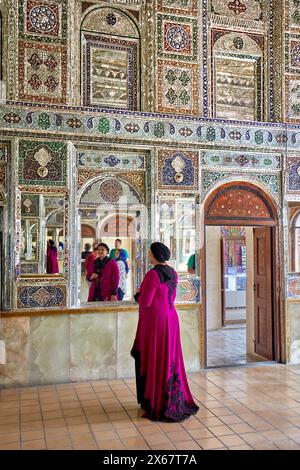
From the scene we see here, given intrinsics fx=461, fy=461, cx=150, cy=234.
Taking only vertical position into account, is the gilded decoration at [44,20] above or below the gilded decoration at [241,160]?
above

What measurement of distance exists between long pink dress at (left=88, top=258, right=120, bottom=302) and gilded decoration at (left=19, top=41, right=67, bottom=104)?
246 centimetres

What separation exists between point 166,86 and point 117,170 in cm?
143

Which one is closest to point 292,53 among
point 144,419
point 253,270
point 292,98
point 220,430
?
point 292,98

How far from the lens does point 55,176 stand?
242 inches

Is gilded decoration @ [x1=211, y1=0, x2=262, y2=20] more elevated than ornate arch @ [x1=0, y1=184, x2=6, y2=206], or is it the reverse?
gilded decoration @ [x1=211, y1=0, x2=262, y2=20]

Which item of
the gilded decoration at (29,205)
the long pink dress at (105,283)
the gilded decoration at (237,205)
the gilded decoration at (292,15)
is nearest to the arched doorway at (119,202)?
the long pink dress at (105,283)

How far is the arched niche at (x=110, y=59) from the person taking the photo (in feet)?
21.2

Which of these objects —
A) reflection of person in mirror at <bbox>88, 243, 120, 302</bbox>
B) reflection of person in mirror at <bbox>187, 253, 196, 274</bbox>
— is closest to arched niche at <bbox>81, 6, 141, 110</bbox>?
reflection of person in mirror at <bbox>88, 243, 120, 302</bbox>

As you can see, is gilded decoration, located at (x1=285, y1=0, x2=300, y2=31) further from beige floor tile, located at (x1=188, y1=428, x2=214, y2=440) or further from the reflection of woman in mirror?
beige floor tile, located at (x1=188, y1=428, x2=214, y2=440)

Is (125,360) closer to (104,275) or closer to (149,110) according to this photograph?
(104,275)

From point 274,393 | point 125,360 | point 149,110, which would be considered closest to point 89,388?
point 125,360

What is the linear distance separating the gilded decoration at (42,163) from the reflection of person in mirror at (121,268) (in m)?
2.00

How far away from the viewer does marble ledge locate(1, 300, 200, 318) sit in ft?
19.2

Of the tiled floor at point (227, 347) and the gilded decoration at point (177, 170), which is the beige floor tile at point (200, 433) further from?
the gilded decoration at point (177, 170)
